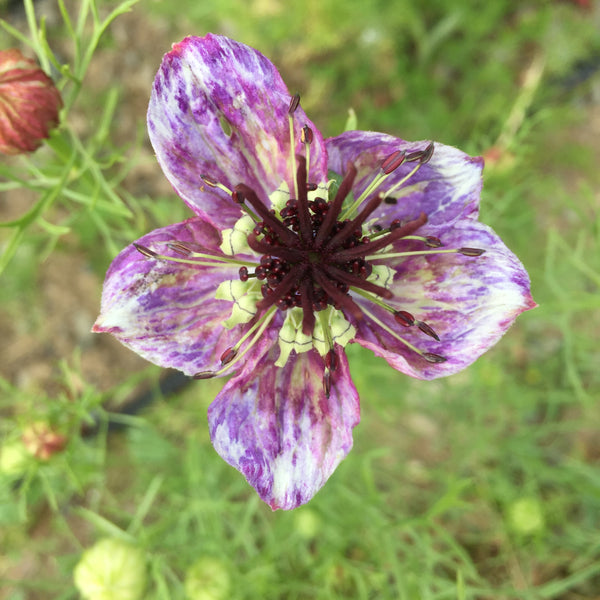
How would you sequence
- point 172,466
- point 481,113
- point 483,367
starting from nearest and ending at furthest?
point 483,367, point 172,466, point 481,113

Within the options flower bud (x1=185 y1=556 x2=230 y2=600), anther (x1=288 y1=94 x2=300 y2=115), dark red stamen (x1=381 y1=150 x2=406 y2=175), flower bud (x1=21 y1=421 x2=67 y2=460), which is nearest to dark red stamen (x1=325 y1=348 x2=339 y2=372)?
dark red stamen (x1=381 y1=150 x2=406 y2=175)

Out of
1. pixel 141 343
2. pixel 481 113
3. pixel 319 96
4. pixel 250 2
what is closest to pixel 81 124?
pixel 250 2

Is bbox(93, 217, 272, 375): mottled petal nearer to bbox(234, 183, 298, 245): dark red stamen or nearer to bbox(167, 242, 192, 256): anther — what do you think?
bbox(167, 242, 192, 256): anther

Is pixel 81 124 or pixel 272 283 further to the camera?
pixel 81 124

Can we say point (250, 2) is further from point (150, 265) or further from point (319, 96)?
point (150, 265)

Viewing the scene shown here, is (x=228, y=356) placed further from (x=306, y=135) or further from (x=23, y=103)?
(x=23, y=103)

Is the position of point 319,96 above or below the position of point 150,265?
below

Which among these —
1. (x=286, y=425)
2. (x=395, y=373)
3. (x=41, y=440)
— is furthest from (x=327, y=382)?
(x=395, y=373)

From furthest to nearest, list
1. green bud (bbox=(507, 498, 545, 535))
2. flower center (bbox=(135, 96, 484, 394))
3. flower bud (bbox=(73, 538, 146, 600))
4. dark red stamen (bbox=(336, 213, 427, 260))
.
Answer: green bud (bbox=(507, 498, 545, 535))
flower bud (bbox=(73, 538, 146, 600))
flower center (bbox=(135, 96, 484, 394))
dark red stamen (bbox=(336, 213, 427, 260))
